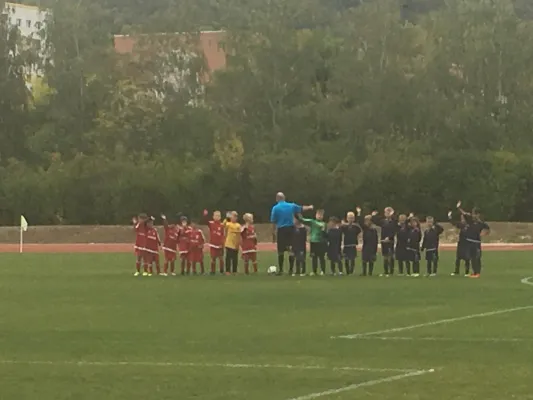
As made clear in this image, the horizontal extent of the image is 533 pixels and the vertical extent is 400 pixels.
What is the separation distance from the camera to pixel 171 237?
110 ft

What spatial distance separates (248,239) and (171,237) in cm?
207

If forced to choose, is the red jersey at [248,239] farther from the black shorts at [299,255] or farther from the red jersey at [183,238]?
the red jersey at [183,238]

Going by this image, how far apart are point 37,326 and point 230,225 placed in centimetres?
1482

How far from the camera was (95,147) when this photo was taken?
249 feet

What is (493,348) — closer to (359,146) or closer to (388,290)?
(388,290)

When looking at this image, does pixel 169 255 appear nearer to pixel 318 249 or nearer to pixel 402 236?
pixel 318 249

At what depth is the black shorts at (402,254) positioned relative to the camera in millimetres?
32500

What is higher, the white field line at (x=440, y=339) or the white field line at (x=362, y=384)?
the white field line at (x=362, y=384)

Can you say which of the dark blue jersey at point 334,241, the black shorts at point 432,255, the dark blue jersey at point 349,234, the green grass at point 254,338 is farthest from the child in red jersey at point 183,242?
the black shorts at point 432,255

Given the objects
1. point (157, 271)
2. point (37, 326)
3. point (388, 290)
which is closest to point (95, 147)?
point (157, 271)

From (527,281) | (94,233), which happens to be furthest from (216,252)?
(94,233)

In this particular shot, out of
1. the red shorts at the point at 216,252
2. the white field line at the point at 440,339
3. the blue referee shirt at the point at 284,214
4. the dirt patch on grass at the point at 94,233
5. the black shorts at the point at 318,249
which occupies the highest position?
the blue referee shirt at the point at 284,214

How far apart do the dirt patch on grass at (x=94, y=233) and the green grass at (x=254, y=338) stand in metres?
31.5

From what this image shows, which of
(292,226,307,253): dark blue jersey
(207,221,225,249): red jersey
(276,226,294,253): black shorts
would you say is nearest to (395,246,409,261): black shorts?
(292,226,307,253): dark blue jersey
